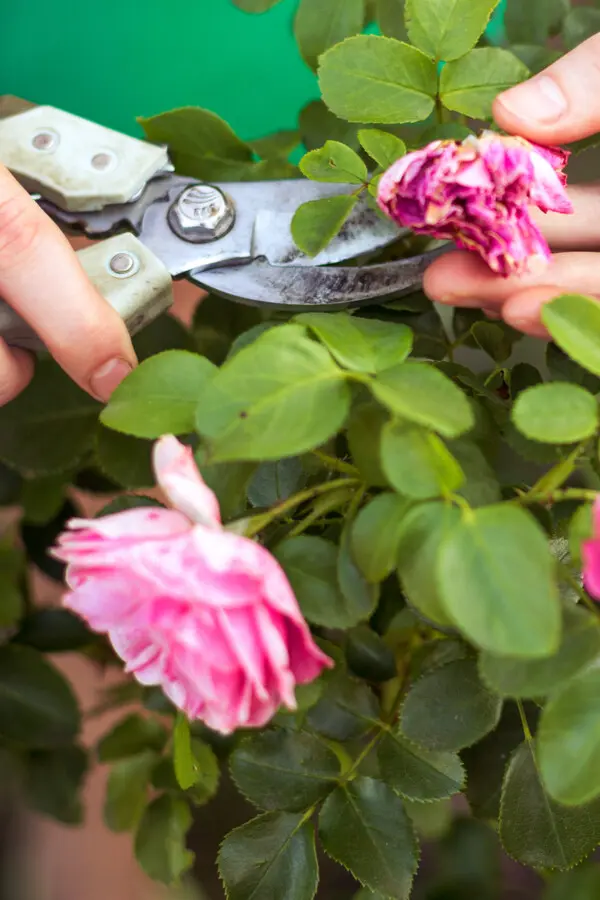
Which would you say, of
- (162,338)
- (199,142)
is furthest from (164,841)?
(199,142)

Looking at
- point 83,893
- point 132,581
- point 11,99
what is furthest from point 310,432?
point 83,893

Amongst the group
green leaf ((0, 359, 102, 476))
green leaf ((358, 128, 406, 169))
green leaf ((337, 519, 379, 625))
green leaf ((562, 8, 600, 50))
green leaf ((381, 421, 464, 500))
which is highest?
green leaf ((562, 8, 600, 50))

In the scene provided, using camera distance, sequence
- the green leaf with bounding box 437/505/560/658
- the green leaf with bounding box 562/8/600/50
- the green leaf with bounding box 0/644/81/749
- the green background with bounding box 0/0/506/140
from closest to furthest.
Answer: the green leaf with bounding box 437/505/560/658, the green leaf with bounding box 562/8/600/50, the green leaf with bounding box 0/644/81/749, the green background with bounding box 0/0/506/140

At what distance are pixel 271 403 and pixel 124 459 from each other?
0.21 meters

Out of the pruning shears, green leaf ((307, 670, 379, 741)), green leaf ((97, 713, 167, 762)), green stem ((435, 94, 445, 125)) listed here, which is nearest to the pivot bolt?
the pruning shears

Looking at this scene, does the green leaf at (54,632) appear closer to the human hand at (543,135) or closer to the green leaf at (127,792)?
the green leaf at (127,792)

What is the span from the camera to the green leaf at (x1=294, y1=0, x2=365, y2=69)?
1.24 feet

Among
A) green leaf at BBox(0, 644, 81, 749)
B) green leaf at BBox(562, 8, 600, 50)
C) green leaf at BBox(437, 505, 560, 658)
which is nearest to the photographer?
green leaf at BBox(437, 505, 560, 658)

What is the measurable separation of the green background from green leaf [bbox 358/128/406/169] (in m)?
0.36

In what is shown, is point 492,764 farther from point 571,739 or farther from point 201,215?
point 201,215

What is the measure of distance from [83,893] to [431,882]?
0.33 metres

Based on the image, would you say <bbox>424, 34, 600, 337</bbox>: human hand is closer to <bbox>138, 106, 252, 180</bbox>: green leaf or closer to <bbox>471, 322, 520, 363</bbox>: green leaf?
<bbox>471, 322, 520, 363</bbox>: green leaf

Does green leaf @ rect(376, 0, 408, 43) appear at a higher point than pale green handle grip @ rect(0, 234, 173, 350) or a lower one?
higher

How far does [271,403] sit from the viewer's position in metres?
0.22
